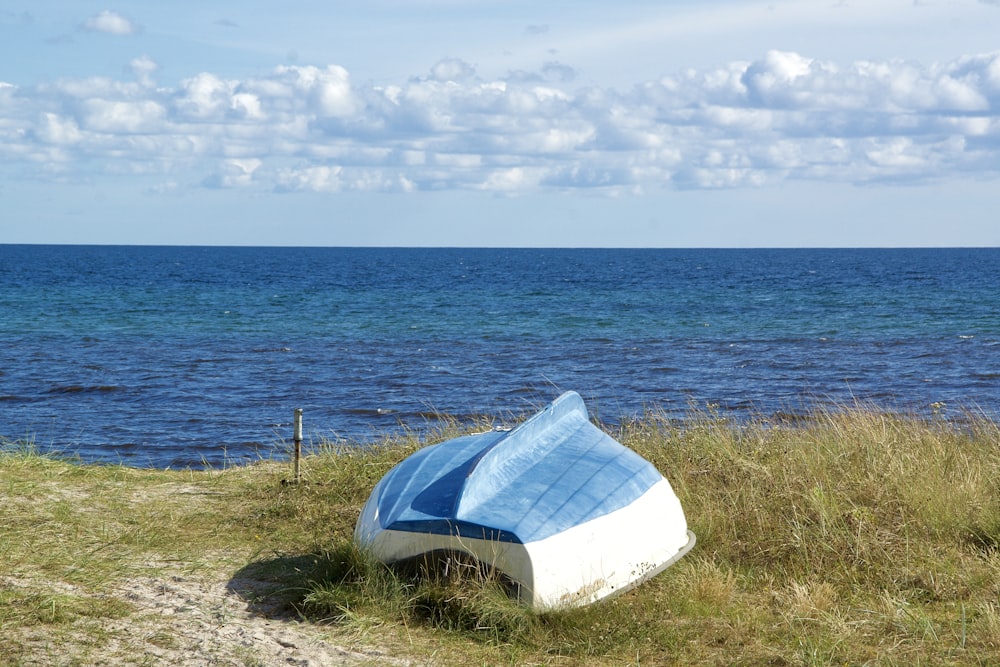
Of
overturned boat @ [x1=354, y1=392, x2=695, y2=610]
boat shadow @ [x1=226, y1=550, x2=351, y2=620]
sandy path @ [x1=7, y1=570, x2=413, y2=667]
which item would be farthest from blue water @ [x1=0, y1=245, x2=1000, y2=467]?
sandy path @ [x1=7, y1=570, x2=413, y2=667]

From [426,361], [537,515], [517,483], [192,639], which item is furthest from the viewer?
[426,361]

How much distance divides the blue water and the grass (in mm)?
3485

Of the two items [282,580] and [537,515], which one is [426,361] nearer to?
[282,580]

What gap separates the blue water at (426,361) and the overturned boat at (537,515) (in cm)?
538

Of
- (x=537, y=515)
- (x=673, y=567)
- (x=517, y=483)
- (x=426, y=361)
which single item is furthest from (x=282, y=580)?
(x=426, y=361)

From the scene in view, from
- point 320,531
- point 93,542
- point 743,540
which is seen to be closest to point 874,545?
point 743,540

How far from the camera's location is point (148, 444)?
17203mm

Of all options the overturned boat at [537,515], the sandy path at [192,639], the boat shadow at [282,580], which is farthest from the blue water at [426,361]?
the sandy path at [192,639]

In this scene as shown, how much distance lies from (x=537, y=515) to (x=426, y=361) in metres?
22.0

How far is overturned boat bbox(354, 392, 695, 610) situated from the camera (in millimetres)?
6184

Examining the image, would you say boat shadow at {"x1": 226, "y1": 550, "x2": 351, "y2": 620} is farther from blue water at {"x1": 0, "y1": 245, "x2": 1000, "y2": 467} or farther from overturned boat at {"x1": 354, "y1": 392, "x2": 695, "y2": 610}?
blue water at {"x1": 0, "y1": 245, "x2": 1000, "y2": 467}

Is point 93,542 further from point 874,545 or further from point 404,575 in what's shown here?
point 874,545

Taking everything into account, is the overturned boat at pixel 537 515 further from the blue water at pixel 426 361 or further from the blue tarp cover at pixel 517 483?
the blue water at pixel 426 361

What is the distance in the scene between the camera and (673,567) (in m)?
7.23
